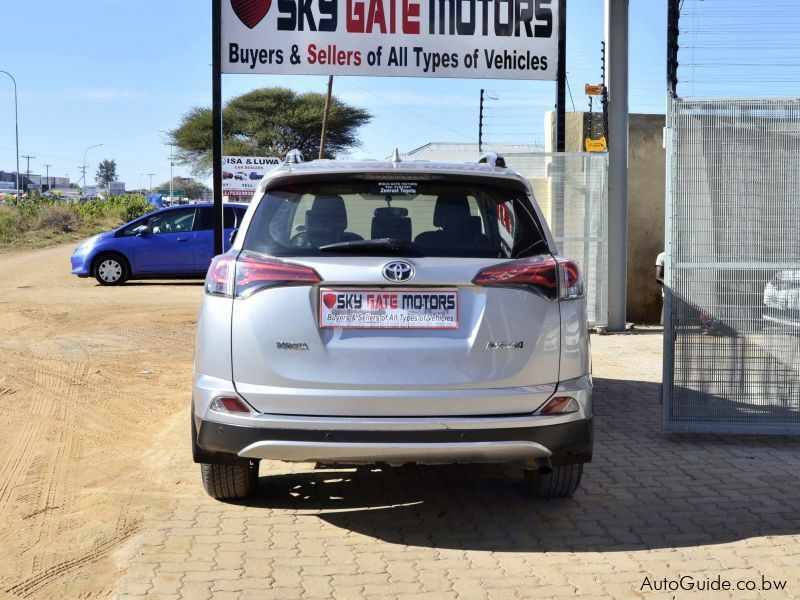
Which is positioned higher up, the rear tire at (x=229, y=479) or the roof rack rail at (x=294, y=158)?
the roof rack rail at (x=294, y=158)

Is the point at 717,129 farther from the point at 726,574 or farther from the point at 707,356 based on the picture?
the point at 726,574

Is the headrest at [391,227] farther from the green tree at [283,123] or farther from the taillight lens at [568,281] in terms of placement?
the green tree at [283,123]

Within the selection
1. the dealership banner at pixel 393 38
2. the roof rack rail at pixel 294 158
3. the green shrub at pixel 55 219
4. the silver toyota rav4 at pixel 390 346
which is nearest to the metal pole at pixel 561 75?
the dealership banner at pixel 393 38

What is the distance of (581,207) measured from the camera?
43.3ft

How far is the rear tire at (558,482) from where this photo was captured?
18.4 ft

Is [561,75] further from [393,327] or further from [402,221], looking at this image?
[393,327]

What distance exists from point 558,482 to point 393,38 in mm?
5574

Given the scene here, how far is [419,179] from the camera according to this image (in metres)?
5.08

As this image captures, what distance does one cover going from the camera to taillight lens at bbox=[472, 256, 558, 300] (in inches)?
188

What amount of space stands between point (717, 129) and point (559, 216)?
6189mm

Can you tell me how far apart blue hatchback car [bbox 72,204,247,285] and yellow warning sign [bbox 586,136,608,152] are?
375 inches

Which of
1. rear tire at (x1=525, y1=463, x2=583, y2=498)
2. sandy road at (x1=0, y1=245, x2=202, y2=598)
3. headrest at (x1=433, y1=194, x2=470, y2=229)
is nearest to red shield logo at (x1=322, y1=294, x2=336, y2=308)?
headrest at (x1=433, y1=194, x2=470, y2=229)

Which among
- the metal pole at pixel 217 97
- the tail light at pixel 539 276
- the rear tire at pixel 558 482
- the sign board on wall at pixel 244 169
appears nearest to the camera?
the tail light at pixel 539 276

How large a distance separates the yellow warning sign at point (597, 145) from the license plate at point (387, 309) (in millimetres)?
9116
